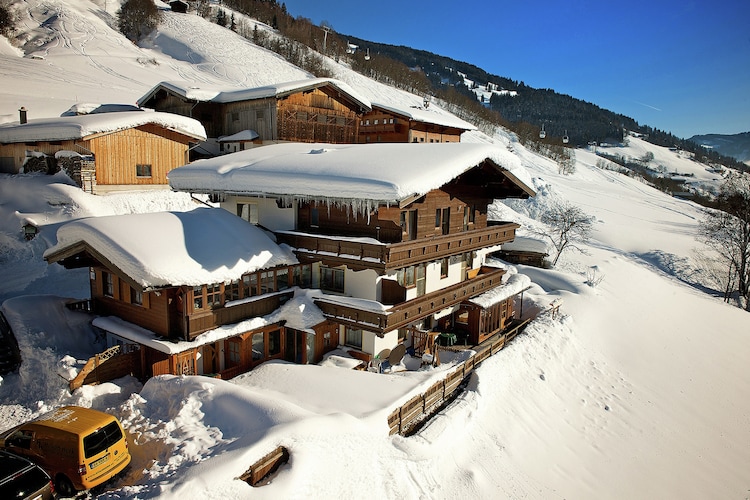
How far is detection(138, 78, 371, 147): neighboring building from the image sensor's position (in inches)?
1425

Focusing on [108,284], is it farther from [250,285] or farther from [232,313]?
[250,285]

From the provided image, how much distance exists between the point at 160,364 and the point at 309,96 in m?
29.3

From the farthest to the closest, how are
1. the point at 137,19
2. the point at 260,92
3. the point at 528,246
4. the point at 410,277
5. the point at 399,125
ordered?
the point at 137,19 < the point at 399,125 < the point at 260,92 < the point at 528,246 < the point at 410,277

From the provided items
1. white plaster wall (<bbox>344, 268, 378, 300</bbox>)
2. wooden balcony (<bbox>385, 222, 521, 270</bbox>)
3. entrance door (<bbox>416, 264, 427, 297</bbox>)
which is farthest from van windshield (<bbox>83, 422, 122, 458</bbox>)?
entrance door (<bbox>416, 264, 427, 297</bbox>)

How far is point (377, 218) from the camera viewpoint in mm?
16453

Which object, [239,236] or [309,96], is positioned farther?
[309,96]

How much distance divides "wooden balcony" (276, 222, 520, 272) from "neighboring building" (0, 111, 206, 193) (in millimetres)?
14393

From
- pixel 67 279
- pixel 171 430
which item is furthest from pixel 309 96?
pixel 171 430

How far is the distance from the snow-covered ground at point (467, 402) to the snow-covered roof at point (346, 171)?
6149 mm

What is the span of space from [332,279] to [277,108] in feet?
74.5

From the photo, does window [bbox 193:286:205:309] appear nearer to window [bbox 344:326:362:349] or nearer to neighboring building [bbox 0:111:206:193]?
window [bbox 344:326:362:349]

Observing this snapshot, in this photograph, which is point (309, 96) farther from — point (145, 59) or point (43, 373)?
point (145, 59)

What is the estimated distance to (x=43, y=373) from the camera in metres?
13.8

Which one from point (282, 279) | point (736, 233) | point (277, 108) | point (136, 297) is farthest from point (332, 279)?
point (736, 233)
